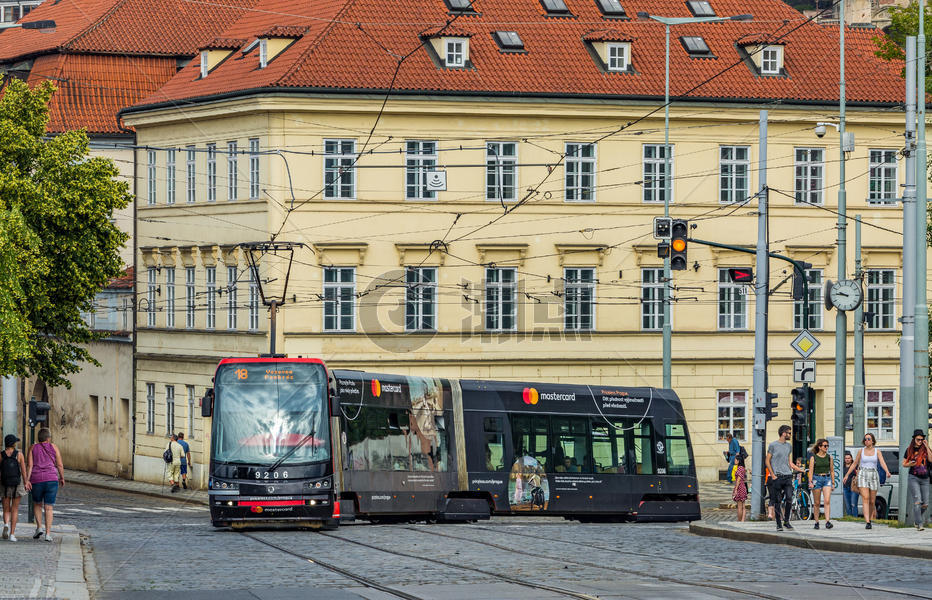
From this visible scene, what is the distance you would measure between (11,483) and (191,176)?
30119mm

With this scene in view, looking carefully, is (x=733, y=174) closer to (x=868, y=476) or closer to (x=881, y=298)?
(x=881, y=298)

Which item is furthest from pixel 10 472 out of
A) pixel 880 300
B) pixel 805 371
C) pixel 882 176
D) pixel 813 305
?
Result: pixel 882 176

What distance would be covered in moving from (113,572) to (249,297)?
30.8m

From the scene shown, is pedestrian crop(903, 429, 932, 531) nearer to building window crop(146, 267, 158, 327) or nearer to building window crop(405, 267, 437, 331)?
building window crop(405, 267, 437, 331)

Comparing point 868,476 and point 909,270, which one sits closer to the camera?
point 868,476

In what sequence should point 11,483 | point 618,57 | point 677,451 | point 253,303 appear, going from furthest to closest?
point 618,57 < point 253,303 < point 677,451 < point 11,483

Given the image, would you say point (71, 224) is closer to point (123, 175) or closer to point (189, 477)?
point (189, 477)

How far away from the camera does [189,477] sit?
5138 centimetres

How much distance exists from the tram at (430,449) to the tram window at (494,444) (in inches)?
0.8

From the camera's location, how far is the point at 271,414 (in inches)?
1147

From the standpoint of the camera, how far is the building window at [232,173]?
167 ft

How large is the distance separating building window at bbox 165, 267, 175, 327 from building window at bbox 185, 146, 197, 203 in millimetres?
2951

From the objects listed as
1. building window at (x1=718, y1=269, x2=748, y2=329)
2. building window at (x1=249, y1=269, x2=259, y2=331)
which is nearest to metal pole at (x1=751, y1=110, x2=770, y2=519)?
building window at (x1=718, y1=269, x2=748, y2=329)

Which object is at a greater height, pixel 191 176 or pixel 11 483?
pixel 191 176
